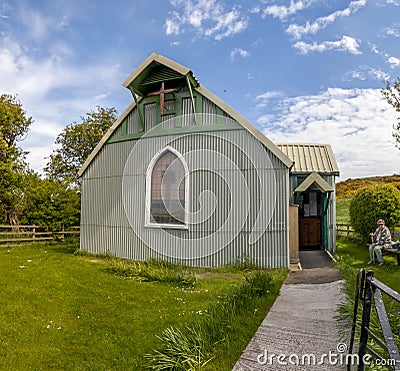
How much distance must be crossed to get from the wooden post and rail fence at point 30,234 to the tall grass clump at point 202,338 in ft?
46.8

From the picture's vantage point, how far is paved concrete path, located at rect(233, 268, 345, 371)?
430 centimetres

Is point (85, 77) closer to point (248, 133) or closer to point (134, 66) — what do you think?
point (134, 66)

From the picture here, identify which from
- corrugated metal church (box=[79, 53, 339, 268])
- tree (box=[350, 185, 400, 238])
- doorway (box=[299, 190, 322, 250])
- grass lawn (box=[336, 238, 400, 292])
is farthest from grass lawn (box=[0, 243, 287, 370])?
tree (box=[350, 185, 400, 238])

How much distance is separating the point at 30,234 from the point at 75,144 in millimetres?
10854

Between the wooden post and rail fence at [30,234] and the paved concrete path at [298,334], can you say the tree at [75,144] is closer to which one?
the wooden post and rail fence at [30,234]

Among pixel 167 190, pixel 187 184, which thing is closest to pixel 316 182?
pixel 187 184

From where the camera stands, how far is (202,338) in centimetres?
498

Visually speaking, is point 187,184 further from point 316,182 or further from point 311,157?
point 311,157

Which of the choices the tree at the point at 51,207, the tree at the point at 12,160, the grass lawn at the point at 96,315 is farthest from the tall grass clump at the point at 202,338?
the tree at the point at 12,160

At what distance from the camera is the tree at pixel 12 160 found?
1955 centimetres

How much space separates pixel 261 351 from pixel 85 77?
1093 cm

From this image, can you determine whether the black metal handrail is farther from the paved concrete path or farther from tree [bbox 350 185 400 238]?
tree [bbox 350 185 400 238]

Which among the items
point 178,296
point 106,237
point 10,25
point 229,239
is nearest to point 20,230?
point 106,237

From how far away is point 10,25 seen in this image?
13531mm
